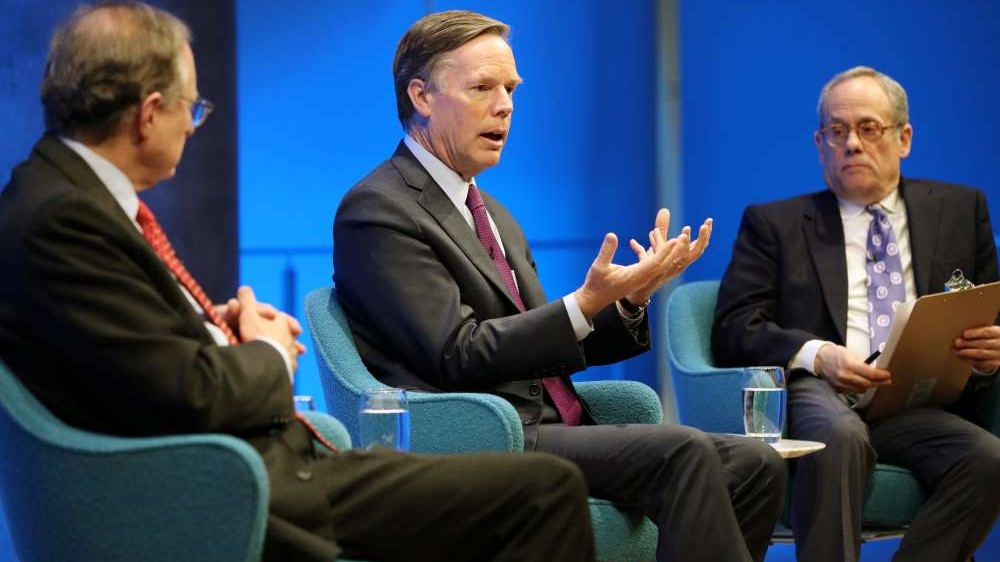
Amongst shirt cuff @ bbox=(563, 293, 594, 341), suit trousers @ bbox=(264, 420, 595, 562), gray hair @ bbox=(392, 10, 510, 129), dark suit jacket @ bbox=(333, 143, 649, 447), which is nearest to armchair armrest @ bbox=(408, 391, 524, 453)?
dark suit jacket @ bbox=(333, 143, 649, 447)

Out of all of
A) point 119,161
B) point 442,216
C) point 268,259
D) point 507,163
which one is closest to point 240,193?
point 268,259

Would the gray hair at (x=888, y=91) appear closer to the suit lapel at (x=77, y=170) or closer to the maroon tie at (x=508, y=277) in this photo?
the maroon tie at (x=508, y=277)

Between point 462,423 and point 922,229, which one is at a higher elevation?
point 922,229

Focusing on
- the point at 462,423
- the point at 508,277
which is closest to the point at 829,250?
the point at 508,277

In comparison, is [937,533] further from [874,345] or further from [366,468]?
[366,468]

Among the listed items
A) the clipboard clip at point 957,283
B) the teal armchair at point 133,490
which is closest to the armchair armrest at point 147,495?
the teal armchair at point 133,490

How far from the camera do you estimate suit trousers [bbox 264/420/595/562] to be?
7.26ft

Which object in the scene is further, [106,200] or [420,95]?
[420,95]

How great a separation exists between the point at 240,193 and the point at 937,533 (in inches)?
107

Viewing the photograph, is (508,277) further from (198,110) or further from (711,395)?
(198,110)

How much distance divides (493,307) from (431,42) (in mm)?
739

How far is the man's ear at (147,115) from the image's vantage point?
2.21m

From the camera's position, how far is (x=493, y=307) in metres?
3.15

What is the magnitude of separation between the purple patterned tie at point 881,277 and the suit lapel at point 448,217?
142cm
